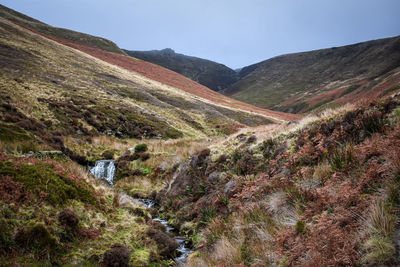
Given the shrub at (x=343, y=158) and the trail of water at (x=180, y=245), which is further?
the trail of water at (x=180, y=245)

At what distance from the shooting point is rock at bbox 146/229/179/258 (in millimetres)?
7031

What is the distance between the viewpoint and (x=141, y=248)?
6.84 meters

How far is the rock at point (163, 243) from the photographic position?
703 cm

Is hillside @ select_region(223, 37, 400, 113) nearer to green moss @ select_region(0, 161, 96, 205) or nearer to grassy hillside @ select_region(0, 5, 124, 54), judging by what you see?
grassy hillside @ select_region(0, 5, 124, 54)

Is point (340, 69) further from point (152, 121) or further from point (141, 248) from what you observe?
point (141, 248)

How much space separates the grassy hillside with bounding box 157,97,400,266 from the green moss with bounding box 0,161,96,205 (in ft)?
13.2

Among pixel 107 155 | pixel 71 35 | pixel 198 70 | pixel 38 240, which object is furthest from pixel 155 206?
pixel 198 70

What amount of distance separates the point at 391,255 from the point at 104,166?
17.6 meters

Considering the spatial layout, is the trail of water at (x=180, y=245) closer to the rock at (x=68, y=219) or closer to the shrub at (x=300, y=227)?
the rock at (x=68, y=219)

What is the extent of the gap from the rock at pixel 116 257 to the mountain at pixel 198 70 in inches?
6384

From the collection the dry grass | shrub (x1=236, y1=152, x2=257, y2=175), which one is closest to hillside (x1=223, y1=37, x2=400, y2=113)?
shrub (x1=236, y1=152, x2=257, y2=175)

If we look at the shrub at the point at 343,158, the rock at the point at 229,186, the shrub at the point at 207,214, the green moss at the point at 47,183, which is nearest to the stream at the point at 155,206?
the shrub at the point at 207,214

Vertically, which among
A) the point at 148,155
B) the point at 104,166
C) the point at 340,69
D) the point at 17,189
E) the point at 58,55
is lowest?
the point at 104,166

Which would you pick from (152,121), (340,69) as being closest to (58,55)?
(152,121)
